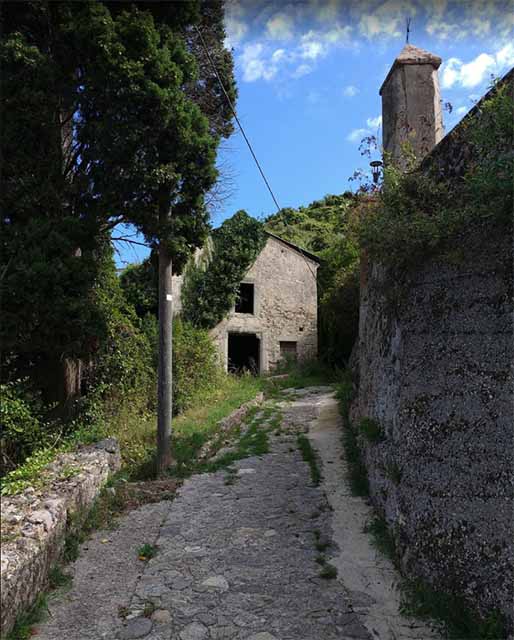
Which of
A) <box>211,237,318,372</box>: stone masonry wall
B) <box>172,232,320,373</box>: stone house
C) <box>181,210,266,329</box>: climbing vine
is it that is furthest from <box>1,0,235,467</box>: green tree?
<box>211,237,318,372</box>: stone masonry wall

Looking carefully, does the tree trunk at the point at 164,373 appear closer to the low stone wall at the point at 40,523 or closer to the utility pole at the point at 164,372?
the utility pole at the point at 164,372

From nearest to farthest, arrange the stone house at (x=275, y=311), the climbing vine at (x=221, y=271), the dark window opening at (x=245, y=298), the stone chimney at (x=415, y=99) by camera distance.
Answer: the stone chimney at (x=415, y=99) → the climbing vine at (x=221, y=271) → the stone house at (x=275, y=311) → the dark window opening at (x=245, y=298)

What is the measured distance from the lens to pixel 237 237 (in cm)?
1806

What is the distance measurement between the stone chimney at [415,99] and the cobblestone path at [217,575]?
6.35 metres

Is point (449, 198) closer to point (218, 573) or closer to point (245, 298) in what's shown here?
point (218, 573)

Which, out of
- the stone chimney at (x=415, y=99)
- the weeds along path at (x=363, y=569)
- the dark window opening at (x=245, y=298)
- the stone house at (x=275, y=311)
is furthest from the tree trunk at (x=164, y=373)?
the dark window opening at (x=245, y=298)

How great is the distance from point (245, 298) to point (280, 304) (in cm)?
141

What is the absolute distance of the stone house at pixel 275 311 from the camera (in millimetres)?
18266

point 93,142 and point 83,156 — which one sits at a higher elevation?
point 93,142

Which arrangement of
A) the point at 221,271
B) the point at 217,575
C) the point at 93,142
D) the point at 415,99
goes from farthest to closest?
1. the point at 221,271
2. the point at 415,99
3. the point at 93,142
4. the point at 217,575

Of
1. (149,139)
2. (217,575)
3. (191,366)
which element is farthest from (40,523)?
(191,366)

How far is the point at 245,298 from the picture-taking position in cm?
1875

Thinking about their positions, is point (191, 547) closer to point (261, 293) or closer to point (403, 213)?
point (403, 213)

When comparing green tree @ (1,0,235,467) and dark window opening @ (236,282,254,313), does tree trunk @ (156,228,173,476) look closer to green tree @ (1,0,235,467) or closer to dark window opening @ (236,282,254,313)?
green tree @ (1,0,235,467)
